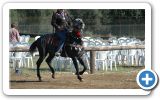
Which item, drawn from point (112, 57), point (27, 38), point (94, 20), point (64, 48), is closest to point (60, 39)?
point (64, 48)

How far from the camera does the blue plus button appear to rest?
2517 centimetres

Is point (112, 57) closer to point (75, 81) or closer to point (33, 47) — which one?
point (75, 81)

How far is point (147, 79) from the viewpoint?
25.2 meters

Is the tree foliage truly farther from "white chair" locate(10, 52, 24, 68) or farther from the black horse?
"white chair" locate(10, 52, 24, 68)

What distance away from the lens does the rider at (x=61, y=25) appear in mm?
25578

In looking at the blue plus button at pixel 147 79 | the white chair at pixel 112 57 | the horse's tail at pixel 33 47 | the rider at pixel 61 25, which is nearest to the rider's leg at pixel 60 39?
the rider at pixel 61 25

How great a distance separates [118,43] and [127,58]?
313mm

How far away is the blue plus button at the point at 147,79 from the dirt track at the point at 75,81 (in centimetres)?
12

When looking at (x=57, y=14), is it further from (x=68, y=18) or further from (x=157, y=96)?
(x=157, y=96)

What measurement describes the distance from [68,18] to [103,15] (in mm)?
587

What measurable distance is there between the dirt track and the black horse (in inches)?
4.0
